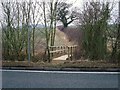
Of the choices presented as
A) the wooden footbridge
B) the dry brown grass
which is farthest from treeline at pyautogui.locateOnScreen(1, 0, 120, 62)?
the dry brown grass

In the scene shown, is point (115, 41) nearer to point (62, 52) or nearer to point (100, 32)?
point (100, 32)

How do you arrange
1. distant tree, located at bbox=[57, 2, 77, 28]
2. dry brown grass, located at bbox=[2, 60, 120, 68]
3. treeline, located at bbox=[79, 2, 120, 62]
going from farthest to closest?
distant tree, located at bbox=[57, 2, 77, 28] < treeline, located at bbox=[79, 2, 120, 62] < dry brown grass, located at bbox=[2, 60, 120, 68]

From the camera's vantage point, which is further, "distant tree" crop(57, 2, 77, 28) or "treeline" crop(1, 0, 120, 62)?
"distant tree" crop(57, 2, 77, 28)

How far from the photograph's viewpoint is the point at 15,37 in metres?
7.62

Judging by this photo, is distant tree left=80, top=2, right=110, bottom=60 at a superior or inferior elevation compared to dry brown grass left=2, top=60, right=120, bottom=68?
superior

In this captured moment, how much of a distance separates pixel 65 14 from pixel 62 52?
118 cm

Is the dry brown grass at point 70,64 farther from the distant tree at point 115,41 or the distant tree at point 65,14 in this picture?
the distant tree at point 65,14

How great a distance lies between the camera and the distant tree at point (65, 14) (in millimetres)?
7141

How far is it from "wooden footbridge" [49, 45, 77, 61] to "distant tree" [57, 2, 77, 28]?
2.36ft

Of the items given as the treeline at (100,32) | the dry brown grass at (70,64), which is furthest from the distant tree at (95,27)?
the dry brown grass at (70,64)

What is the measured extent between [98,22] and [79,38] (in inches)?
29.3

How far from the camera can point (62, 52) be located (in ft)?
24.2

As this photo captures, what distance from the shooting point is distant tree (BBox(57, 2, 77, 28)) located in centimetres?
714

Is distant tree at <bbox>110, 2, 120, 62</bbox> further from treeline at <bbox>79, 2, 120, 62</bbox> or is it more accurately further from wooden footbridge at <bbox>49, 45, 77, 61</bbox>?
wooden footbridge at <bbox>49, 45, 77, 61</bbox>
